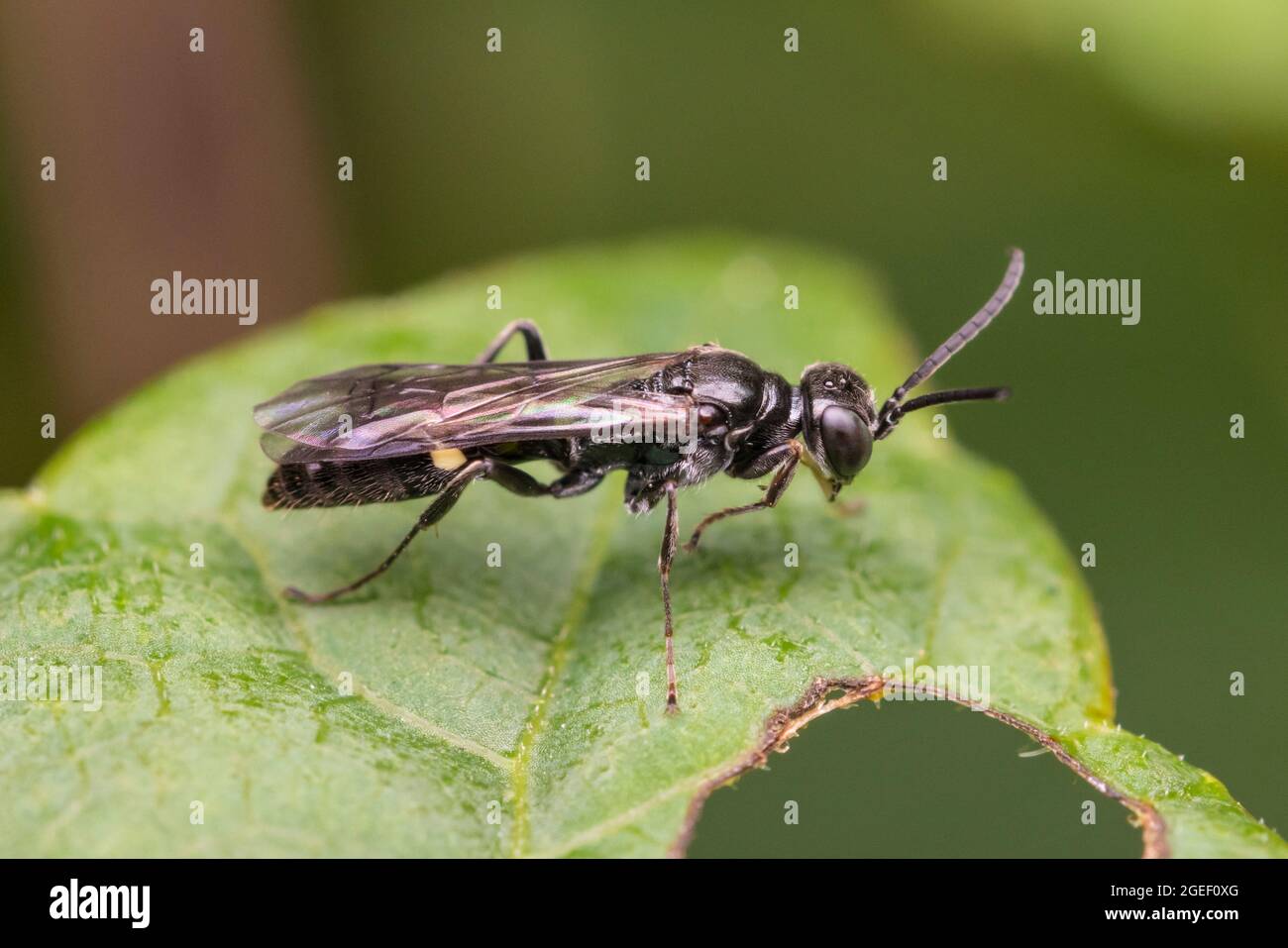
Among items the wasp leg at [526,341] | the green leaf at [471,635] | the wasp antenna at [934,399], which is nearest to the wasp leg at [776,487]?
the green leaf at [471,635]

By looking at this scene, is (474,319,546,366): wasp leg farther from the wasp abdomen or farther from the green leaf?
the wasp abdomen

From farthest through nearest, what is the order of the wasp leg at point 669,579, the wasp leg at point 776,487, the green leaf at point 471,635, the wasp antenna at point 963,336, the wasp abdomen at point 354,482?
the wasp antenna at point 963,336, the wasp leg at point 776,487, the wasp abdomen at point 354,482, the wasp leg at point 669,579, the green leaf at point 471,635

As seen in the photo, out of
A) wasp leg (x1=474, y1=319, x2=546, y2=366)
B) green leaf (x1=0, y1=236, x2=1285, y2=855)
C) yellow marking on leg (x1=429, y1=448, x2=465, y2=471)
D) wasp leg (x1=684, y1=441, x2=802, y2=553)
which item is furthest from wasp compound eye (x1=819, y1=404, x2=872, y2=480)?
yellow marking on leg (x1=429, y1=448, x2=465, y2=471)

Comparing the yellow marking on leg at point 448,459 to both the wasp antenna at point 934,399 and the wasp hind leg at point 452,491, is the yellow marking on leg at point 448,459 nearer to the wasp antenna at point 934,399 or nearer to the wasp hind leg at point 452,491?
the wasp hind leg at point 452,491

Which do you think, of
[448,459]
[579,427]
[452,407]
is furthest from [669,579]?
[452,407]

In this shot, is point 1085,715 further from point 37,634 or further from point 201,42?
point 201,42

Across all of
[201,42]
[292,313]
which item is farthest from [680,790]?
[201,42]
